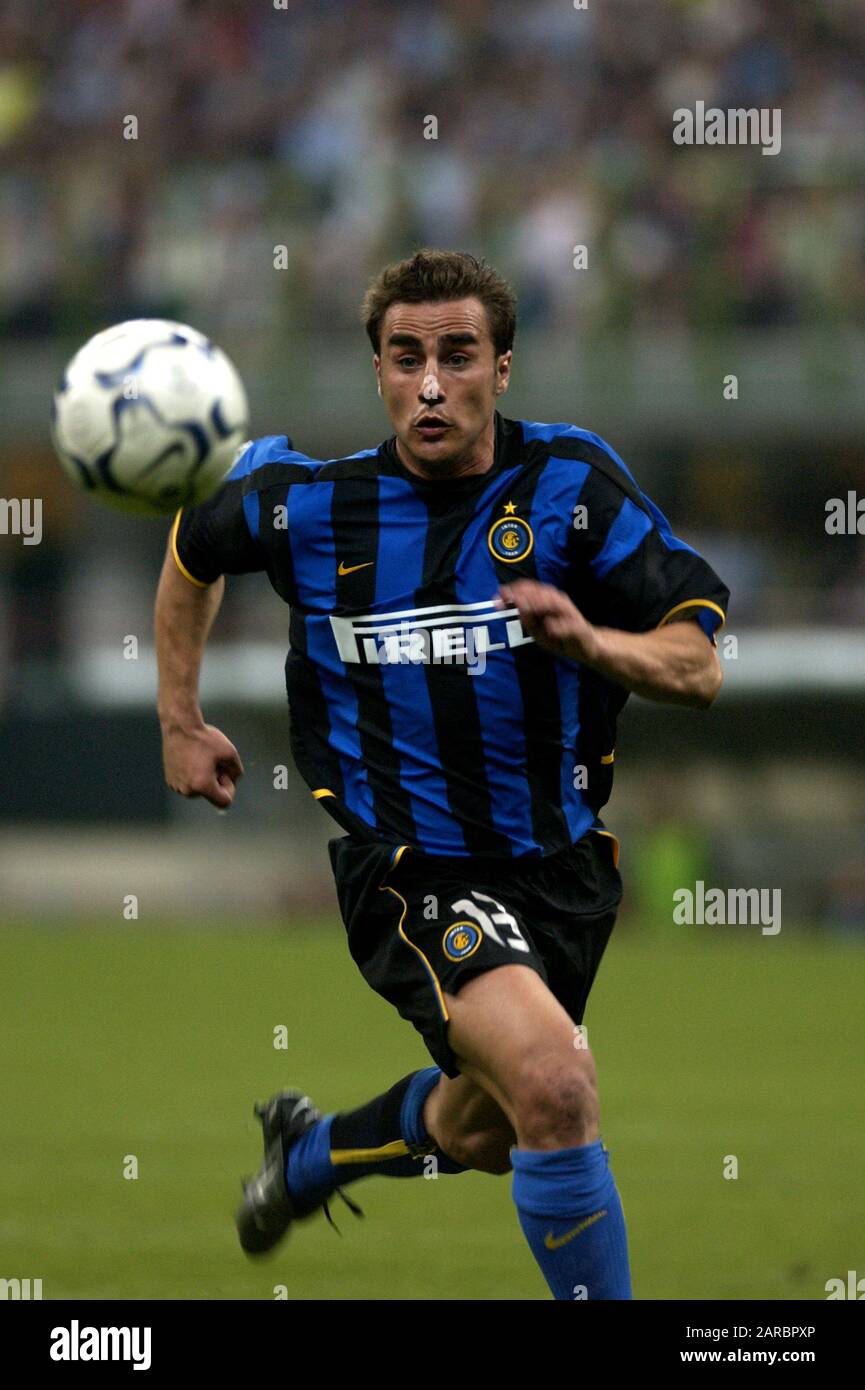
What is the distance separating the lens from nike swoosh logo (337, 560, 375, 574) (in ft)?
16.0

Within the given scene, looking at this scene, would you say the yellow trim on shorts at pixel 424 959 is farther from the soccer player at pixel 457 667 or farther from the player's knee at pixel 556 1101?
the player's knee at pixel 556 1101

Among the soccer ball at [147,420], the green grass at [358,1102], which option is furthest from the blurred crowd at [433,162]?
the soccer ball at [147,420]

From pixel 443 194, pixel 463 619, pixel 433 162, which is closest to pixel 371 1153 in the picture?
pixel 463 619

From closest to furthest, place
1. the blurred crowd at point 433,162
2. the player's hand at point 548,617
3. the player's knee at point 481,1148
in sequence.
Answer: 1. the player's hand at point 548,617
2. the player's knee at point 481,1148
3. the blurred crowd at point 433,162

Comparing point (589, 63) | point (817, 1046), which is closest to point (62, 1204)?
point (817, 1046)

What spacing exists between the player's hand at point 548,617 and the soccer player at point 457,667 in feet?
1.09

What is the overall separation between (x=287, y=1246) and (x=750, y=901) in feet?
37.4

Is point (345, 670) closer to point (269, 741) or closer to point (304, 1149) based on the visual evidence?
point (304, 1149)

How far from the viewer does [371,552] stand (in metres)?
4.89

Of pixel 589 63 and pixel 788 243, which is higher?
pixel 589 63

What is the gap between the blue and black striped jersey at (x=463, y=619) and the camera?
472 cm

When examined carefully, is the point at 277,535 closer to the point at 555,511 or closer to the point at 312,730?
the point at 312,730

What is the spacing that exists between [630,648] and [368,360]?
13.4 metres

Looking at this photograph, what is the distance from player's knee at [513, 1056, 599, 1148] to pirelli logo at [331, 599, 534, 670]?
992 mm
